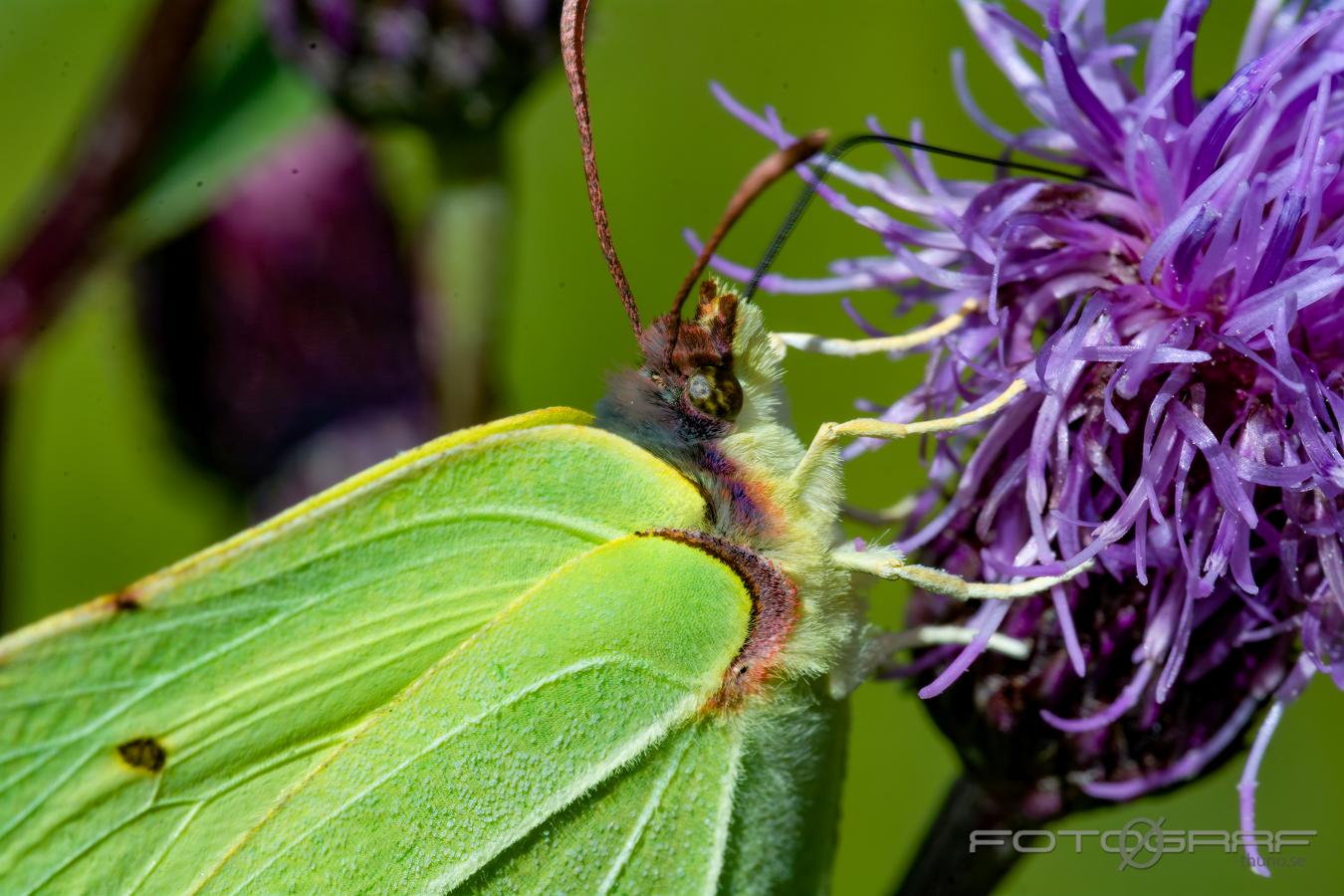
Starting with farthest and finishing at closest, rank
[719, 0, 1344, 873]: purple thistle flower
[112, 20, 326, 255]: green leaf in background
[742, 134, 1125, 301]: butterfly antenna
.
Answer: [112, 20, 326, 255]: green leaf in background → [742, 134, 1125, 301]: butterfly antenna → [719, 0, 1344, 873]: purple thistle flower

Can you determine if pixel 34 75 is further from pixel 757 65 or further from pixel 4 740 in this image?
pixel 4 740

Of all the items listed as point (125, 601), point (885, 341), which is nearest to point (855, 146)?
point (885, 341)

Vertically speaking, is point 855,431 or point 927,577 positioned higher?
point 855,431

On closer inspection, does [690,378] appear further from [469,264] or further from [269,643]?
[469,264]

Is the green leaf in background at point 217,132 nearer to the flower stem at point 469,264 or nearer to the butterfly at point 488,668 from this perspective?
the flower stem at point 469,264

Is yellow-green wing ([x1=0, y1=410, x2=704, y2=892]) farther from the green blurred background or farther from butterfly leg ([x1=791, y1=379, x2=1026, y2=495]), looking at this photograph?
the green blurred background

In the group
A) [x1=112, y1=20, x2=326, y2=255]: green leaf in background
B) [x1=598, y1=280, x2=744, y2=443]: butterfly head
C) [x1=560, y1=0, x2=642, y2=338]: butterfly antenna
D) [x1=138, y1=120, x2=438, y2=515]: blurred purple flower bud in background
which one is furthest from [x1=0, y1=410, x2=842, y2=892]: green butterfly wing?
[x1=138, y1=120, x2=438, y2=515]: blurred purple flower bud in background
